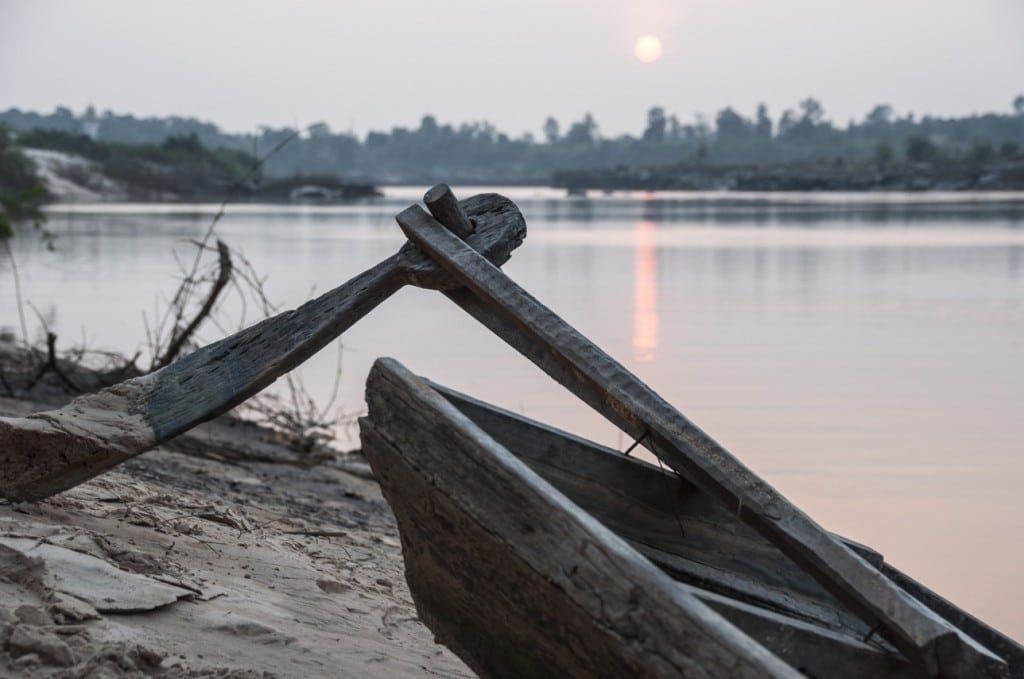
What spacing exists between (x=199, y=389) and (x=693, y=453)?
1.31 metres

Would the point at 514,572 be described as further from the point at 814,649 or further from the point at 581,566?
the point at 814,649

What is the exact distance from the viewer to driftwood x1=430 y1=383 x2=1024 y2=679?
294 cm

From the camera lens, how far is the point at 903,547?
6.45 meters

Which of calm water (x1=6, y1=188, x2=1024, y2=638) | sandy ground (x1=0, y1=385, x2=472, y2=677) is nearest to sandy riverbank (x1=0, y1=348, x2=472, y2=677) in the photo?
sandy ground (x1=0, y1=385, x2=472, y2=677)

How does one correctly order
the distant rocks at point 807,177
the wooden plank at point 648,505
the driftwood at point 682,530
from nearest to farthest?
1. the driftwood at point 682,530
2. the wooden plank at point 648,505
3. the distant rocks at point 807,177

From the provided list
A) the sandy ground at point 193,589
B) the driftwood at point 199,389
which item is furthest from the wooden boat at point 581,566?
the sandy ground at point 193,589

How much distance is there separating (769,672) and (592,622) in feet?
1.10

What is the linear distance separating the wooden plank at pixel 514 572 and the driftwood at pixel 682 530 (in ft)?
1.16

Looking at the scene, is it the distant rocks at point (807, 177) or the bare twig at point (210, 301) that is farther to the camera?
the distant rocks at point (807, 177)

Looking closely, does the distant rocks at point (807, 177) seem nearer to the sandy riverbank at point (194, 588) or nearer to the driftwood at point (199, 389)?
the sandy riverbank at point (194, 588)

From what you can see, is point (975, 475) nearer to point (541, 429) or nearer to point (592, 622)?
point (541, 429)

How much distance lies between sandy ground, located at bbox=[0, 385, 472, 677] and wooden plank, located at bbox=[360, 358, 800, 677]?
0.57 meters

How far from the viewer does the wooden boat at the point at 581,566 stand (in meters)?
2.19

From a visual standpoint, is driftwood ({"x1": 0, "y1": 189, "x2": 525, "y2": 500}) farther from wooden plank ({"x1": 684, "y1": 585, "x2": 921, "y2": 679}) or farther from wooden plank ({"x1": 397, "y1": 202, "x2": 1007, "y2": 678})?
wooden plank ({"x1": 684, "y1": 585, "x2": 921, "y2": 679})
